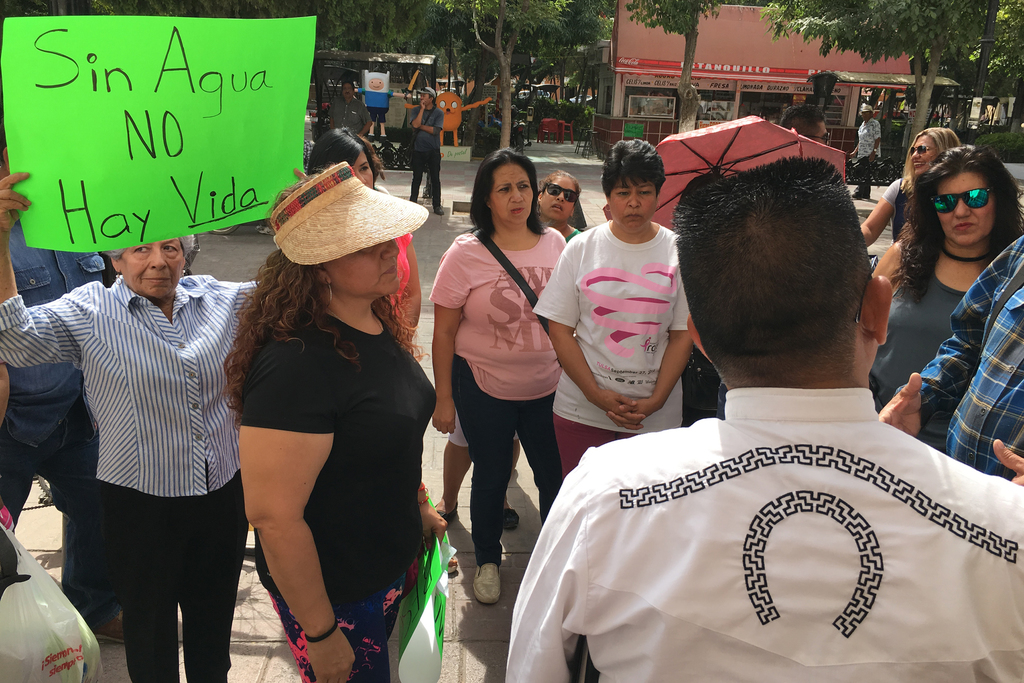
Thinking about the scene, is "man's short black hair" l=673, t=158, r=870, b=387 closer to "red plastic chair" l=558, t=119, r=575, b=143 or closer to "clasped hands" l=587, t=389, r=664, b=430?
"clasped hands" l=587, t=389, r=664, b=430

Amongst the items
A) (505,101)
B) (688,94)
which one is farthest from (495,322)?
(505,101)

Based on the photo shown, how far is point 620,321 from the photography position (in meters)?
2.72

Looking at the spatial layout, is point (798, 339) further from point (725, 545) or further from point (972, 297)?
point (972, 297)

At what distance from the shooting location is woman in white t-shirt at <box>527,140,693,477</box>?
2723mm

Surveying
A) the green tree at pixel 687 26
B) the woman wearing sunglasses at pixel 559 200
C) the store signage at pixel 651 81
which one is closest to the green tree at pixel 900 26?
the green tree at pixel 687 26

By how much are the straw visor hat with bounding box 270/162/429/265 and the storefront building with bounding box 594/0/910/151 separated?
60.5ft

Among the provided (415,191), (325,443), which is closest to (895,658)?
(325,443)

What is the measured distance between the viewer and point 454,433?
3479 mm

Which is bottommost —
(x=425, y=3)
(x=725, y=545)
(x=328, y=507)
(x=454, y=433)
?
(x=454, y=433)

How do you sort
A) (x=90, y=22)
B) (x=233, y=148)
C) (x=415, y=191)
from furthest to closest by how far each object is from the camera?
(x=415, y=191), (x=233, y=148), (x=90, y=22)

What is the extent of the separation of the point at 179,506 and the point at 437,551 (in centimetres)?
77

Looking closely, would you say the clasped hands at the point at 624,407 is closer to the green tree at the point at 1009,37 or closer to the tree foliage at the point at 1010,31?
the green tree at the point at 1009,37

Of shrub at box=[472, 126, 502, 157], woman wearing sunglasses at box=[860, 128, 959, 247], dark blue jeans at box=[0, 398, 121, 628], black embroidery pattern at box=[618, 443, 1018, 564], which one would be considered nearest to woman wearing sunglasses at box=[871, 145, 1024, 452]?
woman wearing sunglasses at box=[860, 128, 959, 247]

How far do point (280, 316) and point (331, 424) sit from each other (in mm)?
294
